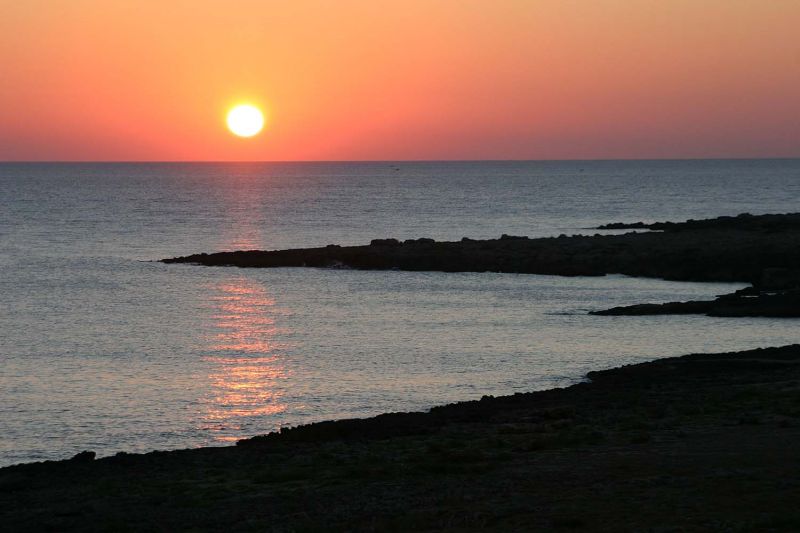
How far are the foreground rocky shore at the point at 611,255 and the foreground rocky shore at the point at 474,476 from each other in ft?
136

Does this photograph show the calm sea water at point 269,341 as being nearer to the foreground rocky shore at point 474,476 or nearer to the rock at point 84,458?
the rock at point 84,458

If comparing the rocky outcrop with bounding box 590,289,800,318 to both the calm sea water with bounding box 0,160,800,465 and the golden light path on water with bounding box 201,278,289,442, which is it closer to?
the calm sea water with bounding box 0,160,800,465

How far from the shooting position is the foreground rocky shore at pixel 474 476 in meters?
19.0

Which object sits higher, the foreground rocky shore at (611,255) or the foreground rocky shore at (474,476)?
the foreground rocky shore at (611,255)

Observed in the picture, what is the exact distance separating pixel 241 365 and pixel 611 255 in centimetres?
4606

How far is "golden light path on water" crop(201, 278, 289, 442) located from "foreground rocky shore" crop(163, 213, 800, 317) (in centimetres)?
1900

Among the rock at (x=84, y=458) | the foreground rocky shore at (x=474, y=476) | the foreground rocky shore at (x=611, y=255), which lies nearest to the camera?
the foreground rocky shore at (x=474, y=476)

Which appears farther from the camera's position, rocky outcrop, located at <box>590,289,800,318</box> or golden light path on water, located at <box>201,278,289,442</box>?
rocky outcrop, located at <box>590,289,800,318</box>

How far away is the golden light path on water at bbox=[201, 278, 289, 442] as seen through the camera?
3447cm

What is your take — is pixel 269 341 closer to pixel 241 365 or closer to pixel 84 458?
pixel 241 365

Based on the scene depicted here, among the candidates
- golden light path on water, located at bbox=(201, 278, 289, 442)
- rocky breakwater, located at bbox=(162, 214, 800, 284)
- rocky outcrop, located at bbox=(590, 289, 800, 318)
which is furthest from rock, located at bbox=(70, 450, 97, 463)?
rocky breakwater, located at bbox=(162, 214, 800, 284)

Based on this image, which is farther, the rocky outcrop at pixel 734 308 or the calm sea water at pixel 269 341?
the rocky outcrop at pixel 734 308

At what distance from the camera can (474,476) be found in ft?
73.9

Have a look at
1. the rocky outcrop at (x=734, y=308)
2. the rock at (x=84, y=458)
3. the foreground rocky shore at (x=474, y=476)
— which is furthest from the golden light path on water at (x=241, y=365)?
the rocky outcrop at (x=734, y=308)
